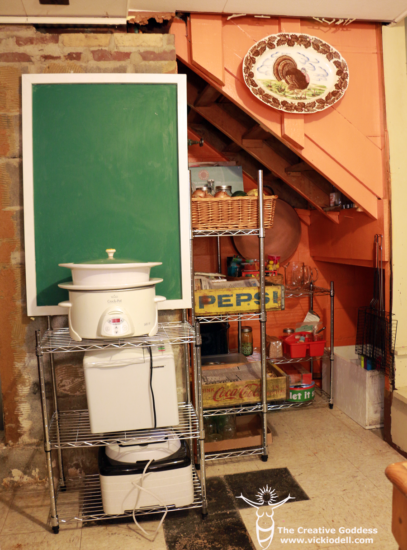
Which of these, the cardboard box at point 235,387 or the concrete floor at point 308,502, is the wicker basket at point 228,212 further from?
the concrete floor at point 308,502

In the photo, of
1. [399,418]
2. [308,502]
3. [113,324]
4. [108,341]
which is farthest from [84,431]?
[399,418]

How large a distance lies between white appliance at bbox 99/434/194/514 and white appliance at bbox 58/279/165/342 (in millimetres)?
598

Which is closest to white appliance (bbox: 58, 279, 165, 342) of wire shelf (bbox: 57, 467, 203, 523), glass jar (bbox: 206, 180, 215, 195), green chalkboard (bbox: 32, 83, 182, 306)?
green chalkboard (bbox: 32, 83, 182, 306)

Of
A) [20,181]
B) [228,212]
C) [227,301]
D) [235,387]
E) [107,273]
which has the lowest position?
[235,387]

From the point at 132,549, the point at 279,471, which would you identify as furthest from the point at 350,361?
the point at 132,549

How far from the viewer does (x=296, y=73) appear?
2344mm

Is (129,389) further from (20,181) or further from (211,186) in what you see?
(211,186)

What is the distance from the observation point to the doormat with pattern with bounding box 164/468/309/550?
1.82 m

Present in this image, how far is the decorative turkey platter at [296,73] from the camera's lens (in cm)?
230

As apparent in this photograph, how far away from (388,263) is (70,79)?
6.50 feet

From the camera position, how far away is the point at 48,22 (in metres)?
2.08

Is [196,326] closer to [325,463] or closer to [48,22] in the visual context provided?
[325,463]

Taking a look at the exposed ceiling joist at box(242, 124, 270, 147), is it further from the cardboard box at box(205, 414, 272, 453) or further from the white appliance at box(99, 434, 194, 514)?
the white appliance at box(99, 434, 194, 514)

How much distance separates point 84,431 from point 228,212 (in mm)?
1326
